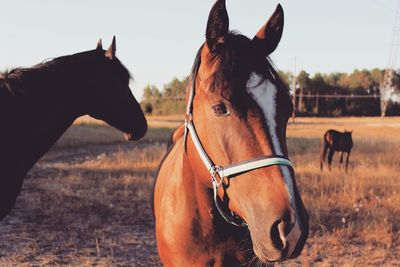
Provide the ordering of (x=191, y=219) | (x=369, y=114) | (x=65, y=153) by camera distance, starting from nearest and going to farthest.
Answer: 1. (x=191, y=219)
2. (x=65, y=153)
3. (x=369, y=114)

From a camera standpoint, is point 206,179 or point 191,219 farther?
point 191,219

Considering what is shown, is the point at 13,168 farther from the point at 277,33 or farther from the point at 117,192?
the point at 117,192

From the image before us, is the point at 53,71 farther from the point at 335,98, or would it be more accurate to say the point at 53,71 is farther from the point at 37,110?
the point at 335,98

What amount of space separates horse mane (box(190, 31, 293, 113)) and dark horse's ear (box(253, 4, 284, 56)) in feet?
0.19

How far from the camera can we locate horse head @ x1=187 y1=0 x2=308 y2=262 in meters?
1.32

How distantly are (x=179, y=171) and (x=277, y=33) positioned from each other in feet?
3.42

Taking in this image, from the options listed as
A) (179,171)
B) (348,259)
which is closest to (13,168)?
(179,171)

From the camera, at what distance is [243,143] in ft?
4.81

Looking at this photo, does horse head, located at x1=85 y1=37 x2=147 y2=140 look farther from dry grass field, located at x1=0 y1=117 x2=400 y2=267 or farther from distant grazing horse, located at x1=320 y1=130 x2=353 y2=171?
distant grazing horse, located at x1=320 y1=130 x2=353 y2=171

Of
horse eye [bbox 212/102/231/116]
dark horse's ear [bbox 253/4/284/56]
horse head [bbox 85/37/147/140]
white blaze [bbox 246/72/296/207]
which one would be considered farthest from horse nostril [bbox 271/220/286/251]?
horse head [bbox 85/37/147/140]

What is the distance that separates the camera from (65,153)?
1521 centimetres

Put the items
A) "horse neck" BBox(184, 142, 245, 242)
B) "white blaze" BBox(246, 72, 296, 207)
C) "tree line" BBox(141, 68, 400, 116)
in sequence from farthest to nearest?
"tree line" BBox(141, 68, 400, 116)
"horse neck" BBox(184, 142, 245, 242)
"white blaze" BBox(246, 72, 296, 207)

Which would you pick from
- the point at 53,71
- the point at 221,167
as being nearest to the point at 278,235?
the point at 221,167

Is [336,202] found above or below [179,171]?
below
